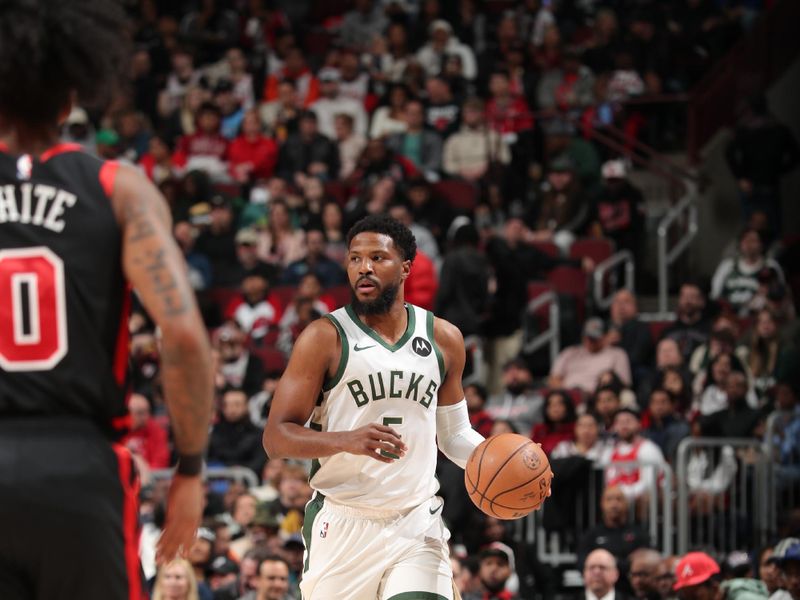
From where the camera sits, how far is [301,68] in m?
20.2

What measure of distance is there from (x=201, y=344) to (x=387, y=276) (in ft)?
10.3

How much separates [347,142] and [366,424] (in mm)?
12335

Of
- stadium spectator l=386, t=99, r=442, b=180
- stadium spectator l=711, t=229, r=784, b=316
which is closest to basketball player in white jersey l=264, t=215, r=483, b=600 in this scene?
stadium spectator l=711, t=229, r=784, b=316

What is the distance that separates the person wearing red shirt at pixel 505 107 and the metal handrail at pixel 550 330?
3445mm

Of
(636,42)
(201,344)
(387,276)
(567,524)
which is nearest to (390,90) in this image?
(636,42)

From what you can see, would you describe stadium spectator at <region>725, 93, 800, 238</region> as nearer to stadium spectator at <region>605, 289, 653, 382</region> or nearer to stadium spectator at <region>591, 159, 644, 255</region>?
stadium spectator at <region>591, 159, 644, 255</region>

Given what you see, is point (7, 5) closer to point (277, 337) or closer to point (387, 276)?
point (387, 276)

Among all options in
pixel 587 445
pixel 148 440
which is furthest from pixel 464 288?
pixel 148 440

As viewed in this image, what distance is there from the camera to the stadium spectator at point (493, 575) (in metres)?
10.7

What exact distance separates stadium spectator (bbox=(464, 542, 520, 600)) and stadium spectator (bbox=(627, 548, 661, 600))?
3.04 feet

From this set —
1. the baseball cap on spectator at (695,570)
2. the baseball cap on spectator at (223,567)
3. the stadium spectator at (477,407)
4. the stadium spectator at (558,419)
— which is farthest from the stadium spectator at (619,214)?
Result: the baseball cap on spectator at (695,570)

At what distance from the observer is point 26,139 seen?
3.69 m

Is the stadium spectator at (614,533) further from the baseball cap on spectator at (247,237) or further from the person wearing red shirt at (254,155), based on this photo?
the person wearing red shirt at (254,155)

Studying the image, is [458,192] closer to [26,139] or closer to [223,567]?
[223,567]
